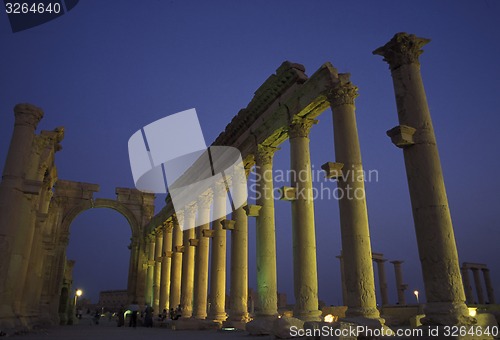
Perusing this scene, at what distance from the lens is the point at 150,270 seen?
37.3 meters

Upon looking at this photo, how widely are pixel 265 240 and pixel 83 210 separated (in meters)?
29.1

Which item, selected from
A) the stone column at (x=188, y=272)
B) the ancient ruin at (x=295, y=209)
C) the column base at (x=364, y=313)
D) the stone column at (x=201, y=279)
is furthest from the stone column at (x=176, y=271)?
the column base at (x=364, y=313)

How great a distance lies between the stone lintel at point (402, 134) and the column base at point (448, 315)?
377 cm

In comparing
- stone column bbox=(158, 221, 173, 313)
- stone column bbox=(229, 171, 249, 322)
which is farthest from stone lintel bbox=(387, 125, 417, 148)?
stone column bbox=(158, 221, 173, 313)

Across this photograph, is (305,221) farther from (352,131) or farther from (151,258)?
(151,258)

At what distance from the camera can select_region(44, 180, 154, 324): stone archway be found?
33938 millimetres

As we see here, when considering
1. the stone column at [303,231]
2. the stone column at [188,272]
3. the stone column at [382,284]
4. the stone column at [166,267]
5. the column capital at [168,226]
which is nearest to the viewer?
the stone column at [303,231]

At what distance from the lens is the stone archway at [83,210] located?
33938 millimetres

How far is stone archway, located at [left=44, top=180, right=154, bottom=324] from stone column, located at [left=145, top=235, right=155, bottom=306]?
6.50ft

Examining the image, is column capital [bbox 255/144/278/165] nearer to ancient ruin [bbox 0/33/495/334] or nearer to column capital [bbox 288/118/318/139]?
ancient ruin [bbox 0/33/495/334]

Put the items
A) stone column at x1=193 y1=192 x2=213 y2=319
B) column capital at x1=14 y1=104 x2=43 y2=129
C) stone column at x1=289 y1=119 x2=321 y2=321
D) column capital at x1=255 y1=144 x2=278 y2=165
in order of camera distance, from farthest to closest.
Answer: stone column at x1=193 y1=192 x2=213 y2=319 < column capital at x1=255 y1=144 x2=278 y2=165 < column capital at x1=14 y1=104 x2=43 y2=129 < stone column at x1=289 y1=119 x2=321 y2=321

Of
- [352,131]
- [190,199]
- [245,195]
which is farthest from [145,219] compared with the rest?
[352,131]

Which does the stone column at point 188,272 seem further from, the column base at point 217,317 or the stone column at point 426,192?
the stone column at point 426,192

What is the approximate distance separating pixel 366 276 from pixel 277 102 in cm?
895
